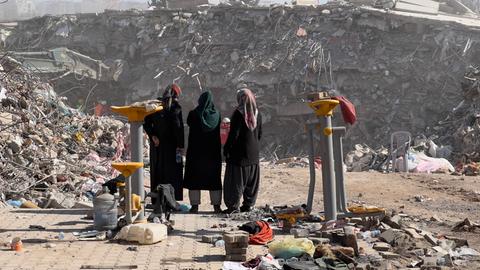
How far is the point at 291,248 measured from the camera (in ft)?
18.0

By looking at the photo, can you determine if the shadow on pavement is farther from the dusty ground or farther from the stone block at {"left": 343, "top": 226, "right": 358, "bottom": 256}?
the stone block at {"left": 343, "top": 226, "right": 358, "bottom": 256}

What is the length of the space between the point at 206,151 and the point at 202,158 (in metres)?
0.09

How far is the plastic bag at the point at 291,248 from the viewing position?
5.48 metres

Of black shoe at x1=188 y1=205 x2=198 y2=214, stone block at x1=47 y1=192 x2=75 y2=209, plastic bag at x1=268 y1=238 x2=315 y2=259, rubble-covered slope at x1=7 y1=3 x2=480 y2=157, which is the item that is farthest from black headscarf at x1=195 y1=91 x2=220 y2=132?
rubble-covered slope at x1=7 y1=3 x2=480 y2=157

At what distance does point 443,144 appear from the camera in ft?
55.4

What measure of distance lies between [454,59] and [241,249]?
51.3ft

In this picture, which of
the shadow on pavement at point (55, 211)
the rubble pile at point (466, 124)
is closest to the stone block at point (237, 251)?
the shadow on pavement at point (55, 211)

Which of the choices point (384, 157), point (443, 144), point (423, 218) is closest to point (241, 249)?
point (423, 218)

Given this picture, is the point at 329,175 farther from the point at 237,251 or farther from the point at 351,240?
the point at 237,251

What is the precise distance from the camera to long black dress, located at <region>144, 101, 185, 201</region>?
315 inches

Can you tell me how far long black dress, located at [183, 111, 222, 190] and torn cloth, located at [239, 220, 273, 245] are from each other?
1.74 m

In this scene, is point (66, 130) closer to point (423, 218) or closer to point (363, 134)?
point (423, 218)

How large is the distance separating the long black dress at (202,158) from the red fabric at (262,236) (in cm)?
177

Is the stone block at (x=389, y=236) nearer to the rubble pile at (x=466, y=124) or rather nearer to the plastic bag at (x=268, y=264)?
the plastic bag at (x=268, y=264)
